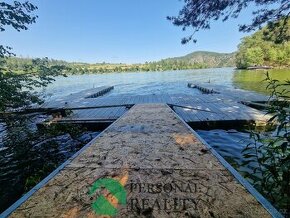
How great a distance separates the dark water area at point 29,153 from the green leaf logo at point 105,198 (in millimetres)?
2916

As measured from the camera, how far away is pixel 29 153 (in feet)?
26.4

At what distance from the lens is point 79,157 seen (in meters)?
4.27

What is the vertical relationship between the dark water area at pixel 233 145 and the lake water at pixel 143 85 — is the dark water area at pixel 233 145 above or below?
above

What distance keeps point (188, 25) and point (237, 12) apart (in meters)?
1.59

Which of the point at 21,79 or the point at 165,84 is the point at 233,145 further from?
the point at 165,84

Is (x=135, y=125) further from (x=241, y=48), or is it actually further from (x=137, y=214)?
(x=241, y=48)

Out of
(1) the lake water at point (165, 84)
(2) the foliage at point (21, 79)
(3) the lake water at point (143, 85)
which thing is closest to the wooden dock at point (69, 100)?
(1) the lake water at point (165, 84)

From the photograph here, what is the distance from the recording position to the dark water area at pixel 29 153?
5.64m

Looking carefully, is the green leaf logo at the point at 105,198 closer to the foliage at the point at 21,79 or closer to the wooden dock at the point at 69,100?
the foliage at the point at 21,79

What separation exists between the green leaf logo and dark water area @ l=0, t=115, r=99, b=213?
115 inches

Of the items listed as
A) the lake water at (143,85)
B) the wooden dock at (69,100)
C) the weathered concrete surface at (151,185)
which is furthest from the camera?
the lake water at (143,85)

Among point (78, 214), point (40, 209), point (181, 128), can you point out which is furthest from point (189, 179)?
point (181, 128)

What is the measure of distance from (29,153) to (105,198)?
6378mm

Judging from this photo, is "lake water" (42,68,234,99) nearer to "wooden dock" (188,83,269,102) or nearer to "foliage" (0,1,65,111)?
"foliage" (0,1,65,111)
